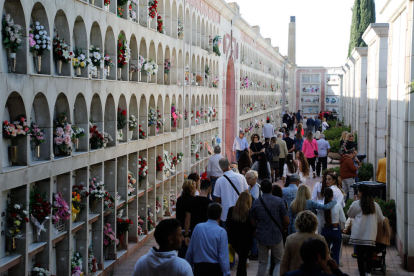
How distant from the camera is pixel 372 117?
16297 millimetres

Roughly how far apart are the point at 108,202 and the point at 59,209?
1854 millimetres

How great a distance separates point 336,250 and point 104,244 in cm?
353

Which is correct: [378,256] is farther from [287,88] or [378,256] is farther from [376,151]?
[287,88]

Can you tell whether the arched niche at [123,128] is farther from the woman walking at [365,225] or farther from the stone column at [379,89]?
the stone column at [379,89]

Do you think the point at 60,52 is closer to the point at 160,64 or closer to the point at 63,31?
the point at 63,31

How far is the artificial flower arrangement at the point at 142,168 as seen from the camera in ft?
34.3

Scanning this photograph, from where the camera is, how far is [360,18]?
1487 inches

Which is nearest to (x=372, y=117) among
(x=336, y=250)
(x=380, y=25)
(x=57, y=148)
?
(x=380, y=25)

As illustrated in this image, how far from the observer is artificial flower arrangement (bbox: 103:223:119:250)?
874 centimetres

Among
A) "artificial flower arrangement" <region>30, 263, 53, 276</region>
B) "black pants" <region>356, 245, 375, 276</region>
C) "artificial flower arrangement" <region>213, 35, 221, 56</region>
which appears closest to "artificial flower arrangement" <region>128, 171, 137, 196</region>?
"artificial flower arrangement" <region>30, 263, 53, 276</region>

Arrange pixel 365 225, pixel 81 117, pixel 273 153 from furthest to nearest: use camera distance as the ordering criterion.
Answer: pixel 273 153 < pixel 81 117 < pixel 365 225

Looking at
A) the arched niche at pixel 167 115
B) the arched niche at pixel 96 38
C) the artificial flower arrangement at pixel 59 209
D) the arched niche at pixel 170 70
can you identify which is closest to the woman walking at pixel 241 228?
the artificial flower arrangement at pixel 59 209

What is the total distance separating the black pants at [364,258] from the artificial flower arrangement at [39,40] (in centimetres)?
487

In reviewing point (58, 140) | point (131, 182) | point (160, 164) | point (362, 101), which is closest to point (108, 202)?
point (131, 182)
